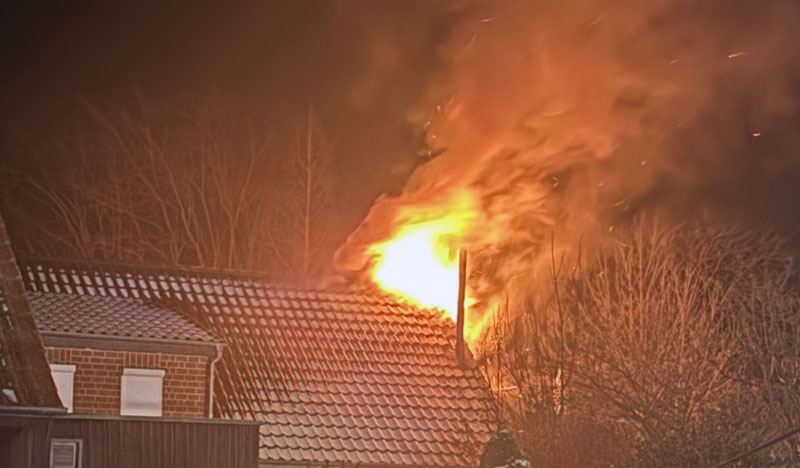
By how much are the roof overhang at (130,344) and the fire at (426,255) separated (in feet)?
17.3

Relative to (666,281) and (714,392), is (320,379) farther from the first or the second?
(666,281)

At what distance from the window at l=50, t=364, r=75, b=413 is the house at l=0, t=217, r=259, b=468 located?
17 mm

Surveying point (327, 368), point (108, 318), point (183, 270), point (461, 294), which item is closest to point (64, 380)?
point (108, 318)

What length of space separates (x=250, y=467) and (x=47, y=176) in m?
22.0

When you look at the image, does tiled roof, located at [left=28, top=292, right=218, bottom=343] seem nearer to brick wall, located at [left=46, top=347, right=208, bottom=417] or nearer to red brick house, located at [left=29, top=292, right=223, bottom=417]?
red brick house, located at [left=29, top=292, right=223, bottom=417]

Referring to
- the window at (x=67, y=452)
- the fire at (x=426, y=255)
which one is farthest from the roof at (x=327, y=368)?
the window at (x=67, y=452)

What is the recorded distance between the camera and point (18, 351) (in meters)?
24.4

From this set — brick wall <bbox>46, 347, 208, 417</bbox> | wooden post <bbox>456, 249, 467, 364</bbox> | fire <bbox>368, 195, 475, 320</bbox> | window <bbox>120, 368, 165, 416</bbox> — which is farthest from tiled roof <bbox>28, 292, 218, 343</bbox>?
wooden post <bbox>456, 249, 467, 364</bbox>

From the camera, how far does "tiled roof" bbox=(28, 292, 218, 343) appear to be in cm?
2731

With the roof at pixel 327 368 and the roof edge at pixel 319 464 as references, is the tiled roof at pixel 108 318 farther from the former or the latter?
the roof edge at pixel 319 464

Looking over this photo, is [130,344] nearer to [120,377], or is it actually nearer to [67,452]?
[120,377]

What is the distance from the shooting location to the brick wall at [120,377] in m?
27.3

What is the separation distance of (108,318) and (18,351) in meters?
3.77

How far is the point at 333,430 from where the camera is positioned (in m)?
29.2
